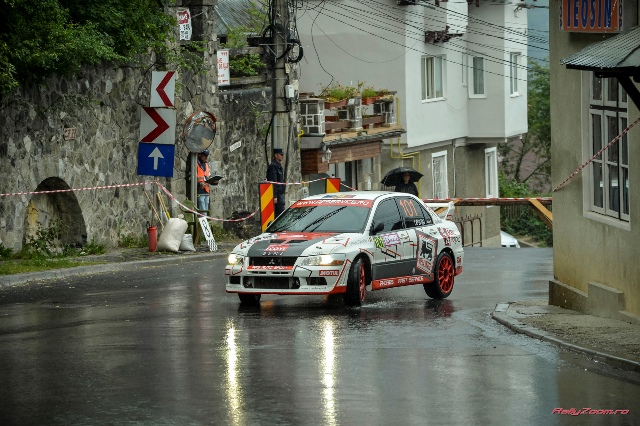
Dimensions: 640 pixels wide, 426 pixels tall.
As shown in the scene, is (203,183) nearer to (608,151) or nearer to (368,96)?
(368,96)

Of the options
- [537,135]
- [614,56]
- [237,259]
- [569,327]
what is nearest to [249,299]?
[237,259]

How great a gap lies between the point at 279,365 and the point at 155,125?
597 inches

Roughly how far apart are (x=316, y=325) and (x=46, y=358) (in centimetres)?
363

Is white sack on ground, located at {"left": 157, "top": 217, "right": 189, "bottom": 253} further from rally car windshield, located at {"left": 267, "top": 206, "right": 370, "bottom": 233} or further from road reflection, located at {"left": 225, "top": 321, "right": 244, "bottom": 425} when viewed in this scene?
road reflection, located at {"left": 225, "top": 321, "right": 244, "bottom": 425}

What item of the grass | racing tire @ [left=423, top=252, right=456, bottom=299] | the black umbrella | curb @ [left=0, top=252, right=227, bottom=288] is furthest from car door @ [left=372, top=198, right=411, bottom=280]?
the black umbrella

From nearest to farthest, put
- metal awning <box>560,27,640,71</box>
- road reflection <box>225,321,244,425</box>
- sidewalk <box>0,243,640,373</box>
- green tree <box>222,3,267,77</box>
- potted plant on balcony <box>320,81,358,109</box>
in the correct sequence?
road reflection <box>225,321,244,425</box>
metal awning <box>560,27,640,71</box>
sidewalk <box>0,243,640,373</box>
green tree <box>222,3,267,77</box>
potted plant on balcony <box>320,81,358,109</box>

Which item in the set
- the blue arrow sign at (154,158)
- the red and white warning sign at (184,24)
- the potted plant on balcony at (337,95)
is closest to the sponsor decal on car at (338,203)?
the blue arrow sign at (154,158)

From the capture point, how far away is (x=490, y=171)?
169ft

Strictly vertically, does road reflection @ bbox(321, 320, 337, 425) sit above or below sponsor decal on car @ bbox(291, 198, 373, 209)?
below

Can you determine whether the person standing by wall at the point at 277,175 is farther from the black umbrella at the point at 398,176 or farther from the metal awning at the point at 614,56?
the metal awning at the point at 614,56

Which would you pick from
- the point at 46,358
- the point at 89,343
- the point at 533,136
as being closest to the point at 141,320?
the point at 89,343

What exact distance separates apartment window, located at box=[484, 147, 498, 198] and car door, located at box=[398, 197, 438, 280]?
31.4m

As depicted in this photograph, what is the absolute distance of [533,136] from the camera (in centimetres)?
6775

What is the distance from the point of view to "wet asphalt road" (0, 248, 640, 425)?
1054cm
